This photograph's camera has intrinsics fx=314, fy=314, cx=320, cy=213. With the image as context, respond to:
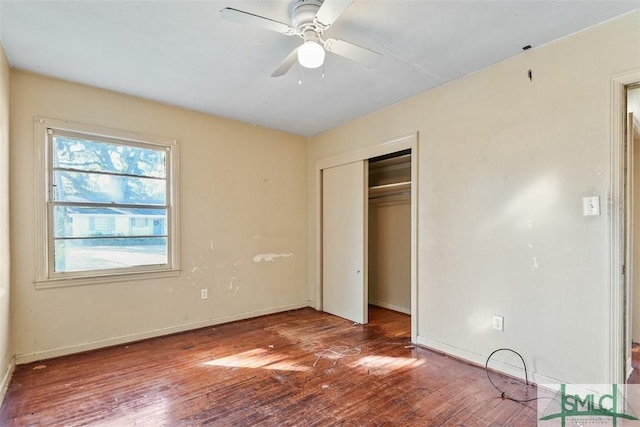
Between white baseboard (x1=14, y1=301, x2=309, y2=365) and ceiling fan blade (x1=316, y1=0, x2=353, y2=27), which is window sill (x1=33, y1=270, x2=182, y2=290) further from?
ceiling fan blade (x1=316, y1=0, x2=353, y2=27)

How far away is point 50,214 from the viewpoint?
9.53 feet

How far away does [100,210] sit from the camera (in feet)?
10.4

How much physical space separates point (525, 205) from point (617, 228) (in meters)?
0.56

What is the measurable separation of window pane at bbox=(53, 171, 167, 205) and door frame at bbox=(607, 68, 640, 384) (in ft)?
13.1

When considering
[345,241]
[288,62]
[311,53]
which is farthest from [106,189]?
[345,241]

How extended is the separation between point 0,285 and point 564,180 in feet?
13.7

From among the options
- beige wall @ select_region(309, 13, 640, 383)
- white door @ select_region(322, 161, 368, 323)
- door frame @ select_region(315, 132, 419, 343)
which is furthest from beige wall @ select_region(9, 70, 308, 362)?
beige wall @ select_region(309, 13, 640, 383)

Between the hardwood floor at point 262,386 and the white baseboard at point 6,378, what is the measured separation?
5 cm

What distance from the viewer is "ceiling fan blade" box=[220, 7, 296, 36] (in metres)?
1.64

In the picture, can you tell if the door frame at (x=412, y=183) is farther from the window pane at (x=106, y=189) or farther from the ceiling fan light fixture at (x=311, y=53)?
the window pane at (x=106, y=189)

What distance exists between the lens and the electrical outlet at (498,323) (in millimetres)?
2598

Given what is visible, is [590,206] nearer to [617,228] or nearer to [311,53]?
[617,228]

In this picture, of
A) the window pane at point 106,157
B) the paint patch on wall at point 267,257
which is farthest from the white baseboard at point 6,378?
the paint patch on wall at point 267,257

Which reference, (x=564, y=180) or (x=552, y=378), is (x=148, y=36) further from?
(x=552, y=378)
